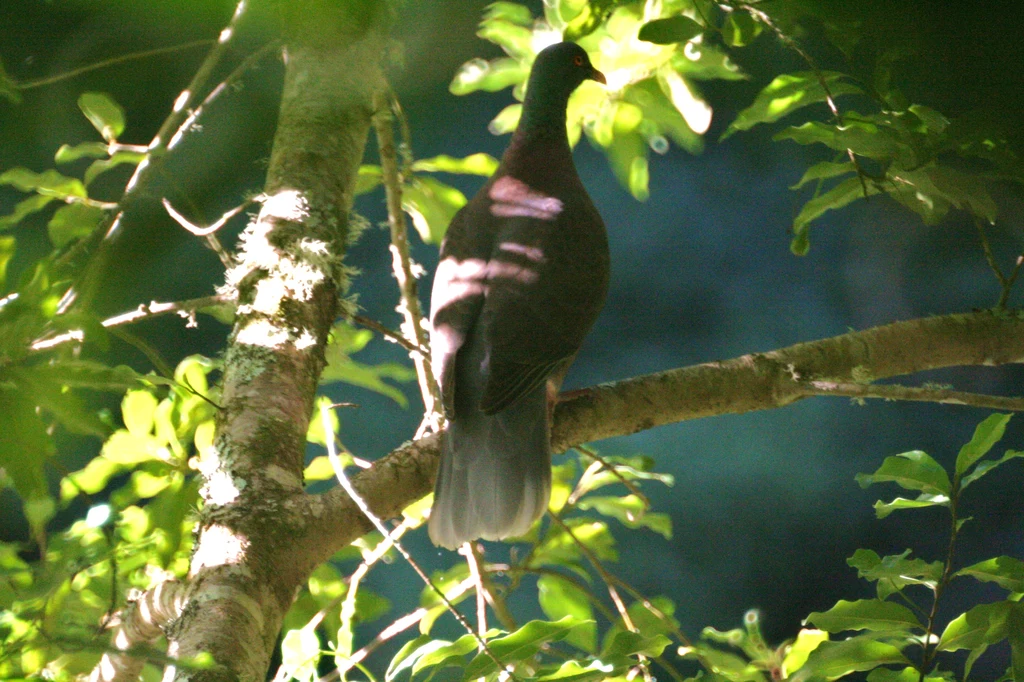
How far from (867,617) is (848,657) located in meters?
0.09

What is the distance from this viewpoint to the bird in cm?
153

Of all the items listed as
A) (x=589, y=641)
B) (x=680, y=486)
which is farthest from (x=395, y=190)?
(x=680, y=486)

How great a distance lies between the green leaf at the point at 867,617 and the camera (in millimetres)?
1276

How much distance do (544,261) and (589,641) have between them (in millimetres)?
754

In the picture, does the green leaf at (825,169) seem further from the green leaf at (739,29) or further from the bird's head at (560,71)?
the bird's head at (560,71)

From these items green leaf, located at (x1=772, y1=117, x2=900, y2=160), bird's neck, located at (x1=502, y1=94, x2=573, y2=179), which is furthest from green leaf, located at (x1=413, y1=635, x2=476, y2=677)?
bird's neck, located at (x1=502, y1=94, x2=573, y2=179)

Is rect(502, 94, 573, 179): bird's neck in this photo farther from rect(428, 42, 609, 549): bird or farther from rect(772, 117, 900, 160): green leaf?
rect(772, 117, 900, 160): green leaf

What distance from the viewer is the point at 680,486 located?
9.12 ft

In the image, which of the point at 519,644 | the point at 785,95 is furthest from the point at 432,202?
the point at 519,644

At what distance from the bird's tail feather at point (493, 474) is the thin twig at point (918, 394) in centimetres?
A: 52

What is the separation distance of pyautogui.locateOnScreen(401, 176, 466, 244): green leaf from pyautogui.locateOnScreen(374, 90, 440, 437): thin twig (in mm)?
134

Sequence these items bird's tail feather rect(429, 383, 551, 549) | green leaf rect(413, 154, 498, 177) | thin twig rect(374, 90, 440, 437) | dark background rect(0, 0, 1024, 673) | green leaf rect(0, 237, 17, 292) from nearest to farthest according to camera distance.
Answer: green leaf rect(0, 237, 17, 292), bird's tail feather rect(429, 383, 551, 549), thin twig rect(374, 90, 440, 437), green leaf rect(413, 154, 498, 177), dark background rect(0, 0, 1024, 673)

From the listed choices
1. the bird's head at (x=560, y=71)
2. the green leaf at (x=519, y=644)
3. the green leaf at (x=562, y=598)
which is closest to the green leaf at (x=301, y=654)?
the green leaf at (x=519, y=644)

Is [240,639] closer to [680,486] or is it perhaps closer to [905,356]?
[905,356]
